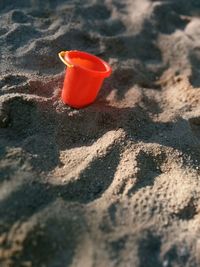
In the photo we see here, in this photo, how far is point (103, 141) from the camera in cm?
185

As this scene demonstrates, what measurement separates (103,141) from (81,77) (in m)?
0.35

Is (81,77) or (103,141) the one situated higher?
(81,77)

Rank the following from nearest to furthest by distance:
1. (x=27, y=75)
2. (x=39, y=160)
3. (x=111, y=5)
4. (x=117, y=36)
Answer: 1. (x=39, y=160)
2. (x=27, y=75)
3. (x=117, y=36)
4. (x=111, y=5)

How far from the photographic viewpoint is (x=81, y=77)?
1.92m

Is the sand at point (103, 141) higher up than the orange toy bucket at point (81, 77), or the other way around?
the orange toy bucket at point (81, 77)

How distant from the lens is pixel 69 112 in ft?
6.53

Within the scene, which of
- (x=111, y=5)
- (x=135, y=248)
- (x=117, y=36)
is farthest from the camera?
(x=111, y=5)

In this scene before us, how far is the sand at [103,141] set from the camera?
56.6 inches

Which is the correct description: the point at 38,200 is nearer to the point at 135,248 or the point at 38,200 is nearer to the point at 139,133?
the point at 135,248

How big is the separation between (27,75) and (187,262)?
4.37ft

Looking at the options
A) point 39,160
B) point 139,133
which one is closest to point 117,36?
point 139,133

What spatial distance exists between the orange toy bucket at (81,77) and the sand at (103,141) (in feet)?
0.22

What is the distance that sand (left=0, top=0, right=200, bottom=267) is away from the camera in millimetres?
1438

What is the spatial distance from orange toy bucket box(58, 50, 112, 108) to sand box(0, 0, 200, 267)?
0.22 feet
